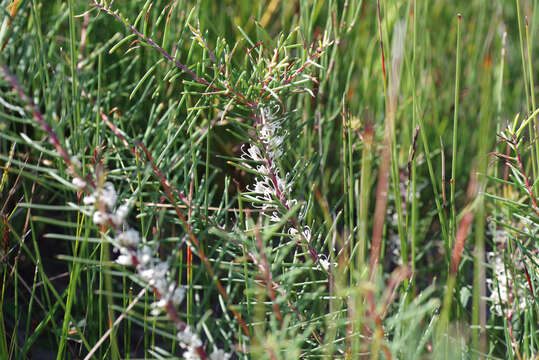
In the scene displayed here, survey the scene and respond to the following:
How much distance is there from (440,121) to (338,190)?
1.29 ft

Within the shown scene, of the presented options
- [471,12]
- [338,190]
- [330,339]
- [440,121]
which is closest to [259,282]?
[330,339]

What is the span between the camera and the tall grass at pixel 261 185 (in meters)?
0.50

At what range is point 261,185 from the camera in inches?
24.6

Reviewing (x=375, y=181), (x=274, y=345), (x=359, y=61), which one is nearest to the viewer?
(x=274, y=345)

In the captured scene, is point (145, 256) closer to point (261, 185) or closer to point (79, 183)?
point (79, 183)

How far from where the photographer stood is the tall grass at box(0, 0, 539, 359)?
498 millimetres

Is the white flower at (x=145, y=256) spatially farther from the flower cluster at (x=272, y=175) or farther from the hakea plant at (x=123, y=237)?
the flower cluster at (x=272, y=175)

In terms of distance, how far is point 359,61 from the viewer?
1.27 meters

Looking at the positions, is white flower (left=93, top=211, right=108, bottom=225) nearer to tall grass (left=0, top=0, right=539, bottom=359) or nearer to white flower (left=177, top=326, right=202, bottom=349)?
tall grass (left=0, top=0, right=539, bottom=359)

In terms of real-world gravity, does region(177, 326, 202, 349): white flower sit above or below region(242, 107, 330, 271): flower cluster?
below

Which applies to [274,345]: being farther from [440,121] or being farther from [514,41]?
[514,41]

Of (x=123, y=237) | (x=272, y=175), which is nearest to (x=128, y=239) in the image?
(x=123, y=237)

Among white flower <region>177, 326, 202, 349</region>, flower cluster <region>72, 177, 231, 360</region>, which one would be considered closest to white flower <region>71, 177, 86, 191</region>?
flower cluster <region>72, 177, 231, 360</region>

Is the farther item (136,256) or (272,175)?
(272,175)
